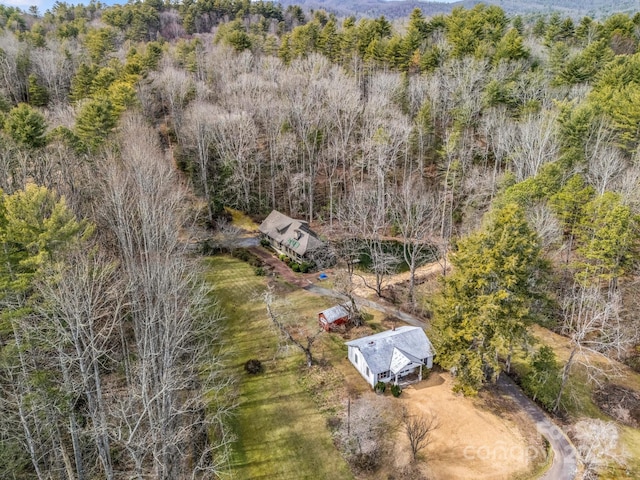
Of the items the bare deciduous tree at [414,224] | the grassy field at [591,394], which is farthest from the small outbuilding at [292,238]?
the grassy field at [591,394]

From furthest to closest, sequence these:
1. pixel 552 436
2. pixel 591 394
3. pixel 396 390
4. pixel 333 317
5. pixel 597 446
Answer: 1. pixel 333 317
2. pixel 591 394
3. pixel 396 390
4. pixel 552 436
5. pixel 597 446

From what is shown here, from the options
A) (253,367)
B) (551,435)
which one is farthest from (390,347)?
(551,435)

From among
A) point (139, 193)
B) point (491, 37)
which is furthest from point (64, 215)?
point (491, 37)

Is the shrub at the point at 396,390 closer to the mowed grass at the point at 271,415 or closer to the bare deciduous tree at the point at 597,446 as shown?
the mowed grass at the point at 271,415

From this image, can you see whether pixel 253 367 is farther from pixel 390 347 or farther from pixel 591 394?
pixel 591 394

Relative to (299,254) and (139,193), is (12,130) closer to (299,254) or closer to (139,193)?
(139,193)

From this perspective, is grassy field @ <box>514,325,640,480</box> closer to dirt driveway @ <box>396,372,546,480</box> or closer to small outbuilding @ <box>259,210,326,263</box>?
dirt driveway @ <box>396,372,546,480</box>

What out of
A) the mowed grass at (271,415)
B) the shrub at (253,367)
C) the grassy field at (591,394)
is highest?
the shrub at (253,367)
